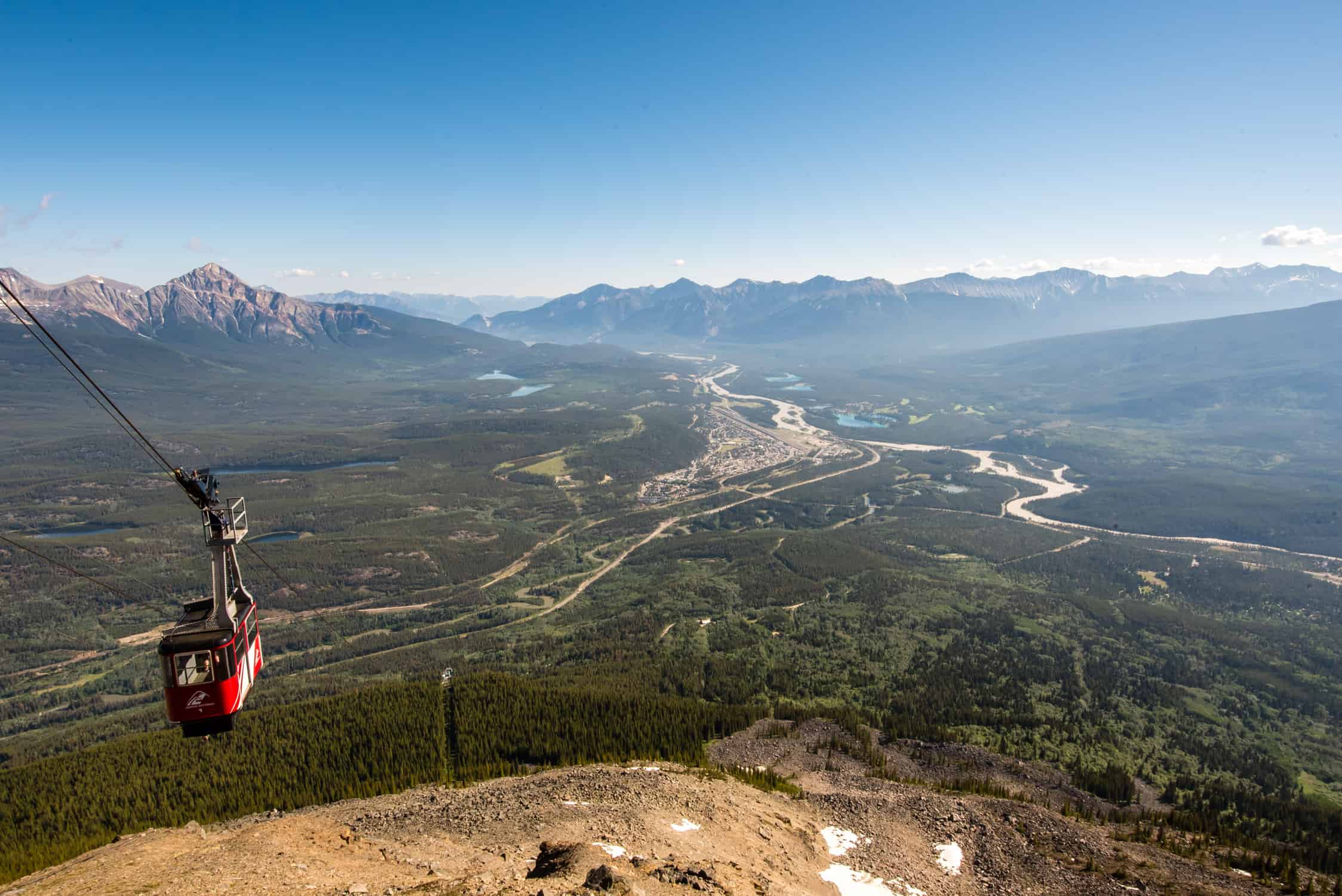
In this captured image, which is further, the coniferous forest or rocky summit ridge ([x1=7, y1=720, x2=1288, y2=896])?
the coniferous forest

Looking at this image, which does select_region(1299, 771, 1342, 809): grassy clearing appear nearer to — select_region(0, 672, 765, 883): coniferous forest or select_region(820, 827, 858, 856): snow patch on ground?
select_region(820, 827, 858, 856): snow patch on ground

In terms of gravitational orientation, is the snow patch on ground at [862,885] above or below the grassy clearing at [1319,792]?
above

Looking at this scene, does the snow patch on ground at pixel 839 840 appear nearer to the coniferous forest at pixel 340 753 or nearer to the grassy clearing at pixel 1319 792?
the coniferous forest at pixel 340 753

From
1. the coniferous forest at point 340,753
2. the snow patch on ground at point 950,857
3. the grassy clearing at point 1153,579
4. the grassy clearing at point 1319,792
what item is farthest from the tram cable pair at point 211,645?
the grassy clearing at point 1153,579

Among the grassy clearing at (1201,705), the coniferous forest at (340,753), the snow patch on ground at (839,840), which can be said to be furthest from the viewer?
the grassy clearing at (1201,705)

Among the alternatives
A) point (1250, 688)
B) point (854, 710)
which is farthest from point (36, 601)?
point (1250, 688)

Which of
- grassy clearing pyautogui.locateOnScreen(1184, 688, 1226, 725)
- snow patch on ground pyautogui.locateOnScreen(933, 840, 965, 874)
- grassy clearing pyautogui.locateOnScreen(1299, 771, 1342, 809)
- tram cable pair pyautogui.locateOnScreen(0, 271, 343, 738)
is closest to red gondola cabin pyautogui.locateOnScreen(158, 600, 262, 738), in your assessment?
tram cable pair pyautogui.locateOnScreen(0, 271, 343, 738)

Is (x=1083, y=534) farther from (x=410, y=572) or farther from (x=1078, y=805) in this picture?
(x=410, y=572)
